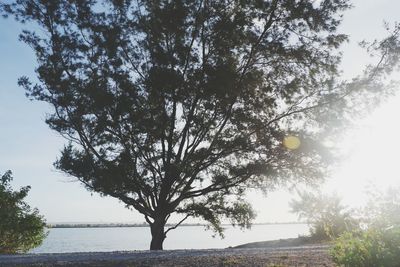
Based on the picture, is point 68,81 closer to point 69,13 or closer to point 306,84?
point 69,13

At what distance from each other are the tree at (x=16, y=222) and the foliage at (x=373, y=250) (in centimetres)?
1958

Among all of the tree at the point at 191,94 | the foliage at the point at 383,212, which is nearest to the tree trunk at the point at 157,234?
the tree at the point at 191,94

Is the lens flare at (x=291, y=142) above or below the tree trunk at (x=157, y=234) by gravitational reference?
above

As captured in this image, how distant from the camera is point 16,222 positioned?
75.5ft

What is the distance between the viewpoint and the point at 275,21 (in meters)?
20.4

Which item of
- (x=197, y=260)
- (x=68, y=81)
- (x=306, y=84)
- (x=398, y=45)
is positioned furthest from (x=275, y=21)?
(x=197, y=260)

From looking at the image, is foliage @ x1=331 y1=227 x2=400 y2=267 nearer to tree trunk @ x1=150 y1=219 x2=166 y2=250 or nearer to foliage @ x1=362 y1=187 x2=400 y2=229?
foliage @ x1=362 y1=187 x2=400 y2=229

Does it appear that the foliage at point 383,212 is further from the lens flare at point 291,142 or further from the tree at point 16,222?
the tree at point 16,222

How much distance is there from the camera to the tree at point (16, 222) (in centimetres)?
2277

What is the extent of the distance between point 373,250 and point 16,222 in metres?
20.4

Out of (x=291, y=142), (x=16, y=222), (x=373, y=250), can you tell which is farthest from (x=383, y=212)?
(x=16, y=222)

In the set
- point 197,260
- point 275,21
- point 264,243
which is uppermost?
point 275,21

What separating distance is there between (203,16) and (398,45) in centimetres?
885

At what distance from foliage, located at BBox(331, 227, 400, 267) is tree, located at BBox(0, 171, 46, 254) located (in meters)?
19.6
